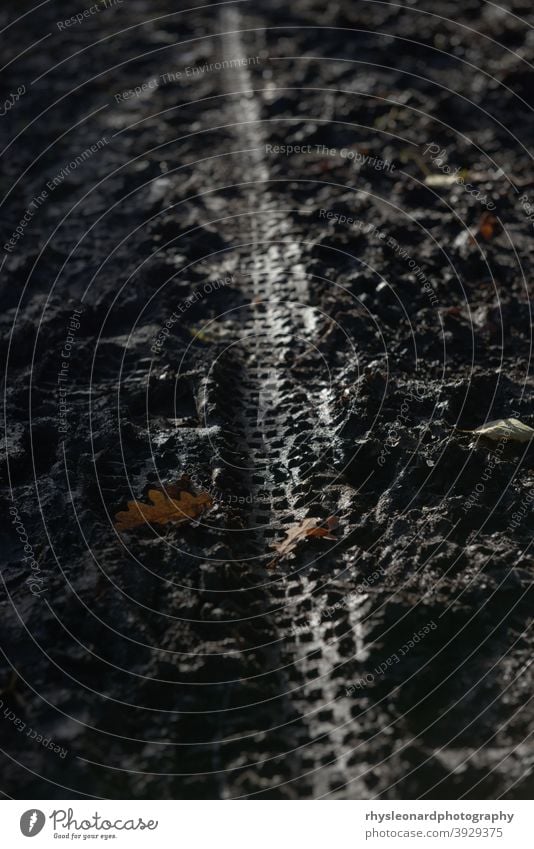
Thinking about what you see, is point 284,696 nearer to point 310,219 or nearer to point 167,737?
point 167,737

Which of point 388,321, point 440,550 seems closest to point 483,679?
point 440,550

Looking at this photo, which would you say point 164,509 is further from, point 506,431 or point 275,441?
point 506,431

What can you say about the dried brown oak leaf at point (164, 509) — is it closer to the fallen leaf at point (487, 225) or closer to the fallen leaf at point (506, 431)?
the fallen leaf at point (506, 431)

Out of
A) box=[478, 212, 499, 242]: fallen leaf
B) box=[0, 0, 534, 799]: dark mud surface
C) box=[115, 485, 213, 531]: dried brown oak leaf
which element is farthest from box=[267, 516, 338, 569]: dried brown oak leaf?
box=[478, 212, 499, 242]: fallen leaf
